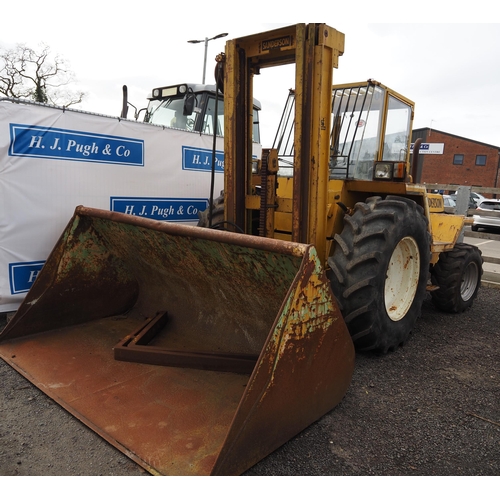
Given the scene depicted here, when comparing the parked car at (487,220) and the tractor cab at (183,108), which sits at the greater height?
the tractor cab at (183,108)

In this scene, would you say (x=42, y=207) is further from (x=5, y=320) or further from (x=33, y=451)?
(x=33, y=451)

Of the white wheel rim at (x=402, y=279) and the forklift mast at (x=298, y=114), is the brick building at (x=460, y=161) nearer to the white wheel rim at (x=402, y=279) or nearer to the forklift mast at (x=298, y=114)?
the white wheel rim at (x=402, y=279)

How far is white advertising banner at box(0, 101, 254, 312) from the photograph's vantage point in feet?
14.2

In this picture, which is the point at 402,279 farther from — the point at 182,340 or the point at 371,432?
the point at 182,340

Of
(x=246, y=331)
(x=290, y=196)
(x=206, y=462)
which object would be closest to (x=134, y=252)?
(x=246, y=331)

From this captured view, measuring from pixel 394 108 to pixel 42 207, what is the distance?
3867 millimetres

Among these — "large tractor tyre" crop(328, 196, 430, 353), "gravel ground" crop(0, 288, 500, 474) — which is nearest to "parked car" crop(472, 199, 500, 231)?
"large tractor tyre" crop(328, 196, 430, 353)

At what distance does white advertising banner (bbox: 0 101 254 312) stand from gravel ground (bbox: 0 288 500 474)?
1.49 m

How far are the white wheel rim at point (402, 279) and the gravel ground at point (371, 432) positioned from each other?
476 millimetres

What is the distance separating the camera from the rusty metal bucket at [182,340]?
2316 millimetres

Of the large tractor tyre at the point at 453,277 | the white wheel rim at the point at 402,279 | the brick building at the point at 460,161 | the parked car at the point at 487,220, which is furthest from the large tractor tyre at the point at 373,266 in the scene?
the brick building at the point at 460,161

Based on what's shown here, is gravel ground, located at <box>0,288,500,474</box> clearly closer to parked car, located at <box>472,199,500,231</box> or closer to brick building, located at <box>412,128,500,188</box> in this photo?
parked car, located at <box>472,199,500,231</box>

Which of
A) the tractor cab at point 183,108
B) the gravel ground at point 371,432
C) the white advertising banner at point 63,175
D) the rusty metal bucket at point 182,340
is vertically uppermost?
the tractor cab at point 183,108

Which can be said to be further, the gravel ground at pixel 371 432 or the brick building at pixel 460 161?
the brick building at pixel 460 161
